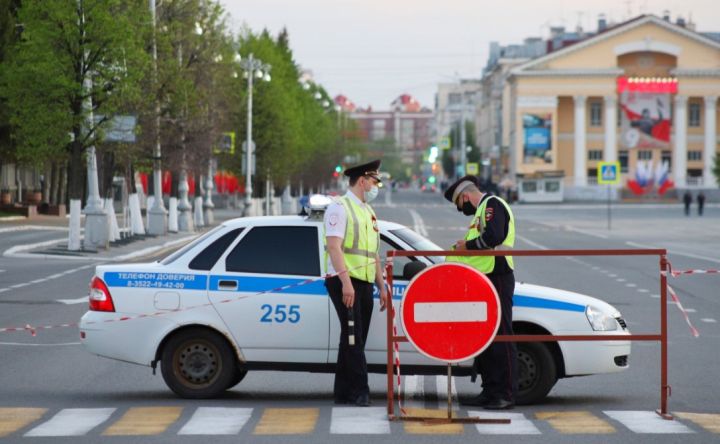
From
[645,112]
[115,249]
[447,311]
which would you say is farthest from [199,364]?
[645,112]

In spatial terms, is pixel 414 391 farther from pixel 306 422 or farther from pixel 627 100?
pixel 627 100

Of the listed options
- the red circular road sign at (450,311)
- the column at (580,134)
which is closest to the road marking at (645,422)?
the red circular road sign at (450,311)

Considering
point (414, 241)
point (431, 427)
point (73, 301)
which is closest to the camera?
point (431, 427)

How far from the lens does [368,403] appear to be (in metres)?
10.9

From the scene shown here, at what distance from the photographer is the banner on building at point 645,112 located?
419ft

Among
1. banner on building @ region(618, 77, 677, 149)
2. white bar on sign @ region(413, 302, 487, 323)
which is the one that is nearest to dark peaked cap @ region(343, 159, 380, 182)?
white bar on sign @ region(413, 302, 487, 323)

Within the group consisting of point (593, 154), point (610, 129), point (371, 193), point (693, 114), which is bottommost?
point (371, 193)

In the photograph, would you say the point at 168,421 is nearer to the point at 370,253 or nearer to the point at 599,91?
the point at 370,253

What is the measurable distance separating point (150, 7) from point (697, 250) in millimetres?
18708

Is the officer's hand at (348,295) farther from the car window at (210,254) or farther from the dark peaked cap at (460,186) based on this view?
Answer: the car window at (210,254)

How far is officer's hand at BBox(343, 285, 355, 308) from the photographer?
10.5 meters

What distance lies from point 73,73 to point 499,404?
28.7 metres

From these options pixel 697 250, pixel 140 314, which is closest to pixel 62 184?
pixel 697 250

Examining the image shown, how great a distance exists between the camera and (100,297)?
11.4 m
